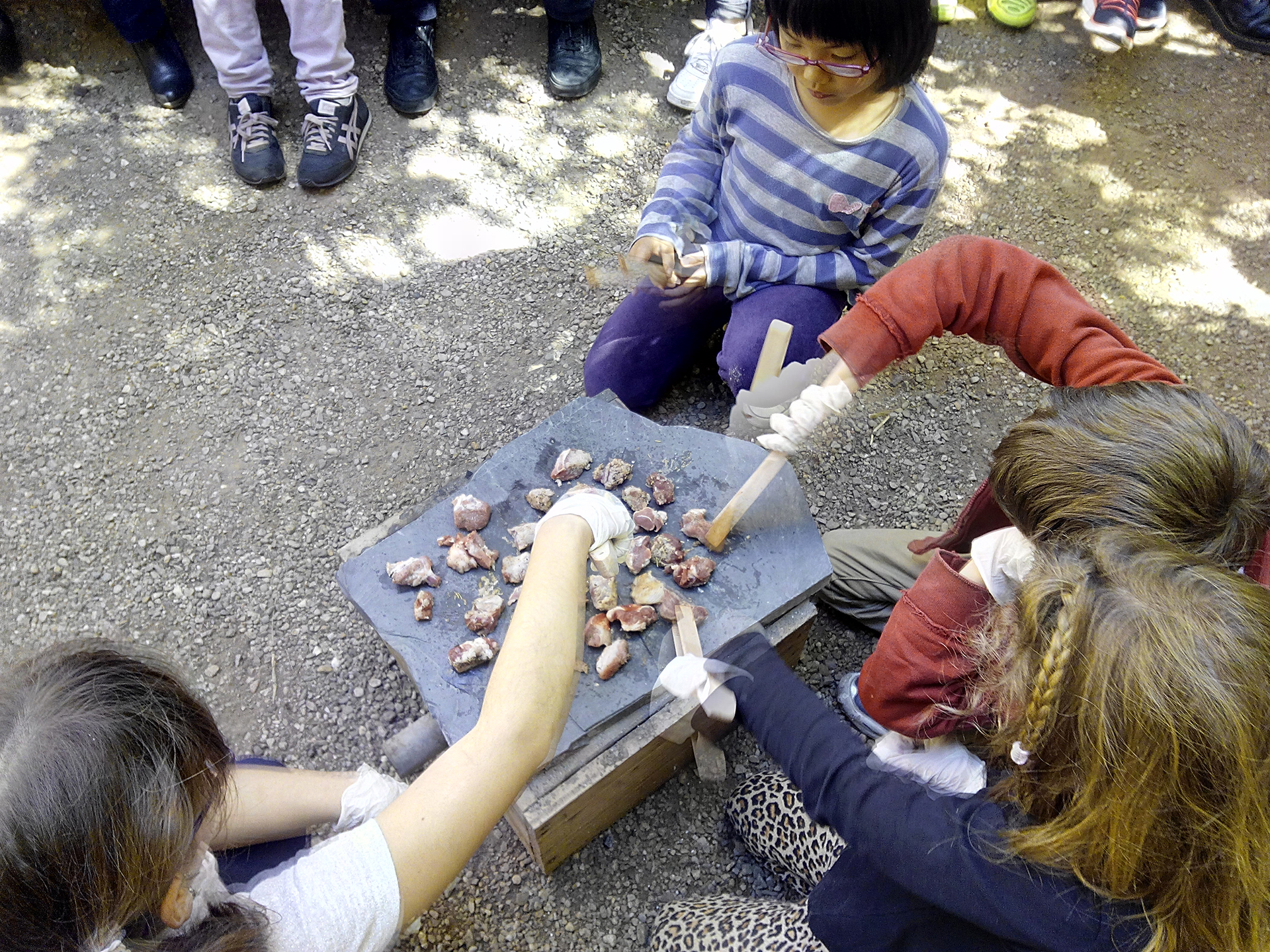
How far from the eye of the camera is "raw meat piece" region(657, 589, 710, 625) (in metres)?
1.73

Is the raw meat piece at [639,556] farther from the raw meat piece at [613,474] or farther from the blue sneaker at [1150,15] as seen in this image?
the blue sneaker at [1150,15]

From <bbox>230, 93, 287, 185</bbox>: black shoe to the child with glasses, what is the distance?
1604mm

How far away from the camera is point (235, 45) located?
3.19 metres

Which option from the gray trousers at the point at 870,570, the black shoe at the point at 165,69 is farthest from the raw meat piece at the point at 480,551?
the black shoe at the point at 165,69

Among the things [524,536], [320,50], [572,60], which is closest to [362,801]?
[524,536]

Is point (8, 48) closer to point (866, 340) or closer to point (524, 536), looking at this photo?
point (524, 536)

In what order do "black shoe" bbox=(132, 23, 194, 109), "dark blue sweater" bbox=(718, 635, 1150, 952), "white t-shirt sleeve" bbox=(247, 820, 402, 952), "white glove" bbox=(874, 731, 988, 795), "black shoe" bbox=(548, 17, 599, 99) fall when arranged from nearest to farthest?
"dark blue sweater" bbox=(718, 635, 1150, 952)
"white t-shirt sleeve" bbox=(247, 820, 402, 952)
"white glove" bbox=(874, 731, 988, 795)
"black shoe" bbox=(132, 23, 194, 109)
"black shoe" bbox=(548, 17, 599, 99)

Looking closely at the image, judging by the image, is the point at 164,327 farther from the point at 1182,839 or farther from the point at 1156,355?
the point at 1156,355

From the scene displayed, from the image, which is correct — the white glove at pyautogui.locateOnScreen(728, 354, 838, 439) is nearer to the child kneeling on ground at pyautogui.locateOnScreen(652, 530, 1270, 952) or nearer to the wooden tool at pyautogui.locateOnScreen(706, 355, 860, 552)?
the wooden tool at pyautogui.locateOnScreen(706, 355, 860, 552)

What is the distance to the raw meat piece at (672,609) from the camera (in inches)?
68.2

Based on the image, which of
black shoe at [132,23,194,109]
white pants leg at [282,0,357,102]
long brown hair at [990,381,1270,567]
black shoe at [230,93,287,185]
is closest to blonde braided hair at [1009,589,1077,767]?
long brown hair at [990,381,1270,567]

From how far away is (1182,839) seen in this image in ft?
3.20

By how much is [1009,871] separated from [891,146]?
164cm

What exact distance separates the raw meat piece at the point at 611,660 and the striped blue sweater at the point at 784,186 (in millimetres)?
1156
